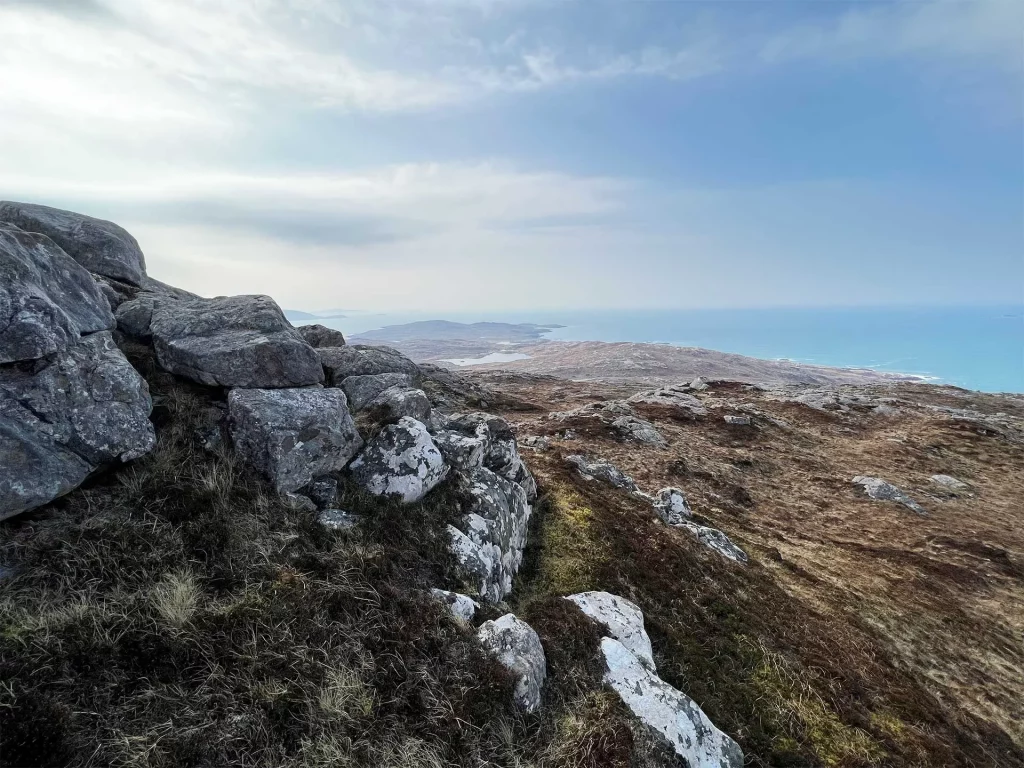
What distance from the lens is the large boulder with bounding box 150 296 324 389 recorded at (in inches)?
325

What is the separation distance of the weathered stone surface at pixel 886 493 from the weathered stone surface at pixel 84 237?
27.9 meters

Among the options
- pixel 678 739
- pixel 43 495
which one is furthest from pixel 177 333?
pixel 678 739

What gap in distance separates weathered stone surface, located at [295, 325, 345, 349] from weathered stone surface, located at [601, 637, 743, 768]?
44.1 feet

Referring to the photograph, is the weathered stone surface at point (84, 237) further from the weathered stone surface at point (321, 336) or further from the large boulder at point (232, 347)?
the weathered stone surface at point (321, 336)

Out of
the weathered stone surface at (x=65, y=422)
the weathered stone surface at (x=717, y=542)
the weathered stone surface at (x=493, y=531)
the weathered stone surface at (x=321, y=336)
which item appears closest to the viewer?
the weathered stone surface at (x=65, y=422)

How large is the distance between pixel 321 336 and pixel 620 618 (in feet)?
44.1

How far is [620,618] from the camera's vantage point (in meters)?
7.54

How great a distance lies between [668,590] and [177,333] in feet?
35.5

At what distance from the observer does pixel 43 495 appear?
554cm

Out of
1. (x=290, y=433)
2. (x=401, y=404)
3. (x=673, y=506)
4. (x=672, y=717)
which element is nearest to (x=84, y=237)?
(x=290, y=433)

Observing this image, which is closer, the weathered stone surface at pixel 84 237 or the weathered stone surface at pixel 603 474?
the weathered stone surface at pixel 84 237

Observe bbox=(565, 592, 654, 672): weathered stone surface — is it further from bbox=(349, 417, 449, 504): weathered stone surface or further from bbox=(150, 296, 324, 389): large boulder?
bbox=(150, 296, 324, 389): large boulder

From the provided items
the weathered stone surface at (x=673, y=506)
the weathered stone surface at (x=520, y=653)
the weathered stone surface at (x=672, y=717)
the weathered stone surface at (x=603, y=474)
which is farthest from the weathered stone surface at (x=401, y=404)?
the weathered stone surface at (x=673, y=506)

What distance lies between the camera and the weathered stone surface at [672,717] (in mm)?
5543
